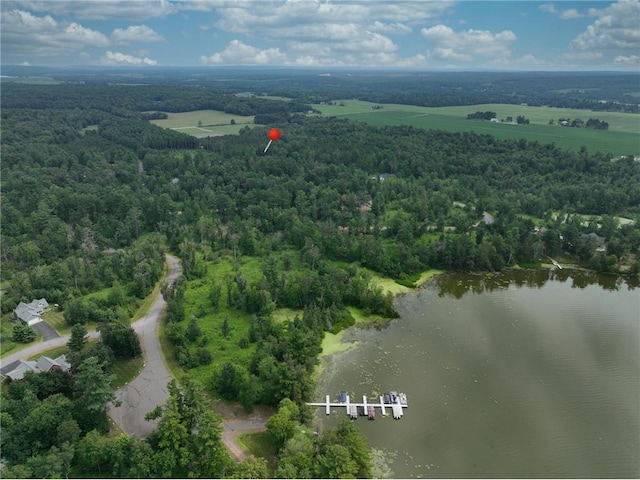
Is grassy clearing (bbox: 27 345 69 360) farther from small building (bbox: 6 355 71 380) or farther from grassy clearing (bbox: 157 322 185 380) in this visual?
grassy clearing (bbox: 157 322 185 380)

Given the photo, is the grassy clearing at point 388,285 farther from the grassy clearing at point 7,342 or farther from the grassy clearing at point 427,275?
the grassy clearing at point 7,342

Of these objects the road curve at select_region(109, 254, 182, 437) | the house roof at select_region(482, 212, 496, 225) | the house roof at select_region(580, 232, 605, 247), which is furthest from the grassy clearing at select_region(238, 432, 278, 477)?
the house roof at select_region(580, 232, 605, 247)

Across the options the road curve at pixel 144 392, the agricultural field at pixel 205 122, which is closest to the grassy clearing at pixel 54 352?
the road curve at pixel 144 392

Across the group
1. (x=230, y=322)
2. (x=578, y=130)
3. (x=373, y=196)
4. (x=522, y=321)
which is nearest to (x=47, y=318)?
(x=230, y=322)

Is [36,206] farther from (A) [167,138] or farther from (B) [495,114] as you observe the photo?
(B) [495,114]

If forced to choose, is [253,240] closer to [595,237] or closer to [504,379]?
[504,379]

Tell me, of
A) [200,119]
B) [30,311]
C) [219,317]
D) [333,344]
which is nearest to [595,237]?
[333,344]
